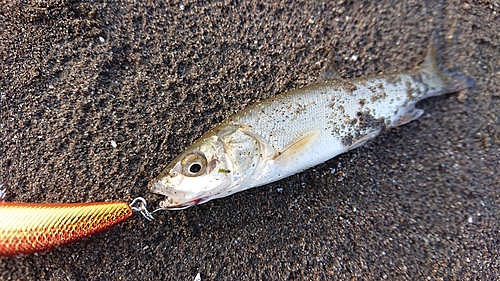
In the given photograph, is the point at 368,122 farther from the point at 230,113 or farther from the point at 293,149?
the point at 230,113

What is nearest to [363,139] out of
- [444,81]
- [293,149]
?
[293,149]

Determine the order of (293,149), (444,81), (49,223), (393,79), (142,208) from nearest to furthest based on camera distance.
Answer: (49,223)
(293,149)
(142,208)
(393,79)
(444,81)

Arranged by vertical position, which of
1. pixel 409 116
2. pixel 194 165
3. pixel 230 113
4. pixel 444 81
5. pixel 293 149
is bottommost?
pixel 409 116

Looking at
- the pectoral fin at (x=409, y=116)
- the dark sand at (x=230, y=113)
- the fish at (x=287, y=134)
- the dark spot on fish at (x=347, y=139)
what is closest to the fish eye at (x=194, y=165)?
the fish at (x=287, y=134)

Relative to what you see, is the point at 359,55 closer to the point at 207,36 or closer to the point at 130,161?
the point at 207,36

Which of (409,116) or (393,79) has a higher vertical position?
(393,79)

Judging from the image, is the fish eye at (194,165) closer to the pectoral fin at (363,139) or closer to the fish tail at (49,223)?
the fish tail at (49,223)

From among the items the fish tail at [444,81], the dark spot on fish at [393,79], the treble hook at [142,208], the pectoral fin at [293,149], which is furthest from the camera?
the fish tail at [444,81]

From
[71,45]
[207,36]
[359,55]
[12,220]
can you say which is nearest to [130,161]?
[12,220]
